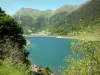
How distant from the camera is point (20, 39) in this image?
54.8 metres

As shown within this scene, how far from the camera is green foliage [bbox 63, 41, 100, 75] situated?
21688 millimetres

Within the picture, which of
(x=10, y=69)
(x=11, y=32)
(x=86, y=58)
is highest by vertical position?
(x=11, y=32)

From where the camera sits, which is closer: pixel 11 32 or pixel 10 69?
pixel 10 69

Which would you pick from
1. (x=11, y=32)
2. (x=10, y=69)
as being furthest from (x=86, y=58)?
(x=11, y=32)

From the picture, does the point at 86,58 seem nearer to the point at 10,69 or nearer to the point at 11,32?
the point at 10,69

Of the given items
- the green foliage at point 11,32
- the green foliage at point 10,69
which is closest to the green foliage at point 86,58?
the green foliage at point 10,69

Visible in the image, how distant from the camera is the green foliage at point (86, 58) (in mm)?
21688

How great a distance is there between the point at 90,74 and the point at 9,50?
2270 cm

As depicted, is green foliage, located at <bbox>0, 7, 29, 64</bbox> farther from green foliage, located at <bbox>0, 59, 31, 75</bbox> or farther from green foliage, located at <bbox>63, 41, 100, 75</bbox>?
green foliage, located at <bbox>63, 41, 100, 75</bbox>

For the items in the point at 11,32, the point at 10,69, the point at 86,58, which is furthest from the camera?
the point at 11,32

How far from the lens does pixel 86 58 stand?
75.9 feet

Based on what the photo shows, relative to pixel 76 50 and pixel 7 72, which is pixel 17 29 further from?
pixel 76 50

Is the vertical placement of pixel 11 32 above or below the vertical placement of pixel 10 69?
above

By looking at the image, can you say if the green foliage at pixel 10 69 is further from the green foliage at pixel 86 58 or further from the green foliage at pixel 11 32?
the green foliage at pixel 11 32
